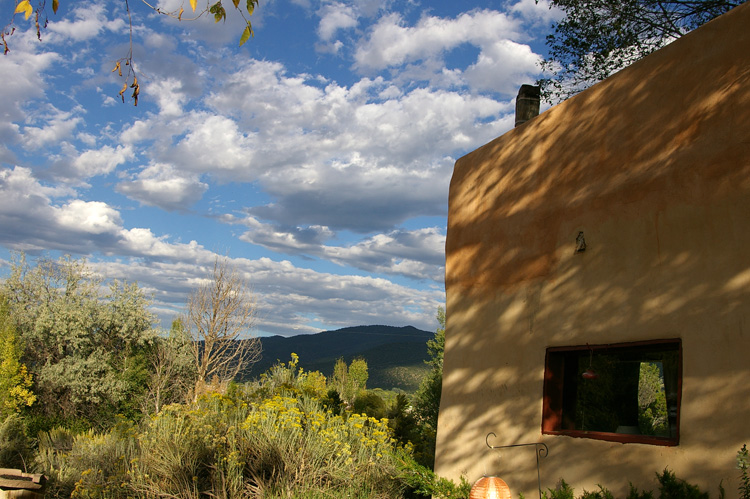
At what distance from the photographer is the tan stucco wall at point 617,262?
4004mm

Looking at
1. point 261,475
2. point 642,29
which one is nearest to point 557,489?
point 261,475

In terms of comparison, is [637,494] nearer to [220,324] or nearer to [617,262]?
[617,262]

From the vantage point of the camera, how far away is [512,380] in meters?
5.82

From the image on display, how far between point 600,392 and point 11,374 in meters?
25.0

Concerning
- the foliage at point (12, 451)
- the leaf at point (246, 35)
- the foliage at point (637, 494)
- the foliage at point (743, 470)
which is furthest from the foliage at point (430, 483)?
the foliage at point (12, 451)

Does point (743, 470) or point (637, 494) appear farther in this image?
point (637, 494)

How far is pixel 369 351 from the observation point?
303 feet

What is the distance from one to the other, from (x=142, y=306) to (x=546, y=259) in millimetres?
28052

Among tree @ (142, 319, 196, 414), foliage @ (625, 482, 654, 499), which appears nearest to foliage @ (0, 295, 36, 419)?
tree @ (142, 319, 196, 414)

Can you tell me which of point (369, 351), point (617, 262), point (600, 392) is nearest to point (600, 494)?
point (600, 392)

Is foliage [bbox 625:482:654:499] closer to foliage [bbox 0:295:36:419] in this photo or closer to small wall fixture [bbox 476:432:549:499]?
small wall fixture [bbox 476:432:549:499]

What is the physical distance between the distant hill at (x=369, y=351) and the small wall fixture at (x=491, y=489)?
1802 inches

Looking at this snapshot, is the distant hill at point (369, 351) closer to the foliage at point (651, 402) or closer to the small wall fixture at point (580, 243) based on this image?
the foliage at point (651, 402)

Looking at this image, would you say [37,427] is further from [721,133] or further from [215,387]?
[721,133]
